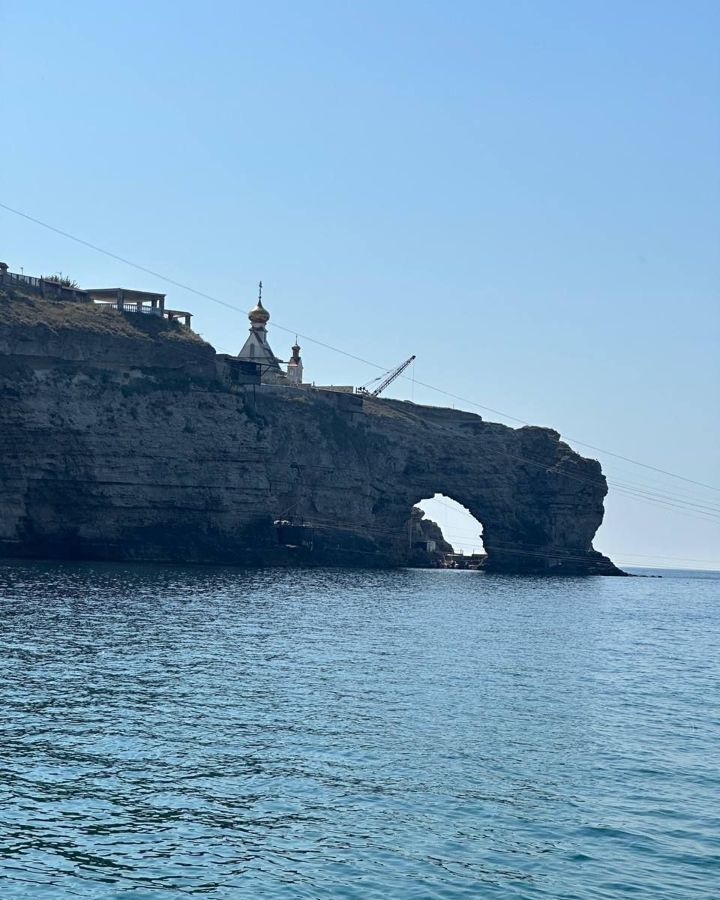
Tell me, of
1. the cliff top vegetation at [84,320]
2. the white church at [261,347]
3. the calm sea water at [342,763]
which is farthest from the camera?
the white church at [261,347]

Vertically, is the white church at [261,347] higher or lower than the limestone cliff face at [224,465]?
higher

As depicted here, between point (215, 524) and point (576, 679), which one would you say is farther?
point (215, 524)

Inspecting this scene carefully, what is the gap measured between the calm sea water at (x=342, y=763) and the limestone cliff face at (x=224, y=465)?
43.5 metres

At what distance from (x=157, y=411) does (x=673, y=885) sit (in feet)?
308

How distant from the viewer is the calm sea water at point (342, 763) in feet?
72.3

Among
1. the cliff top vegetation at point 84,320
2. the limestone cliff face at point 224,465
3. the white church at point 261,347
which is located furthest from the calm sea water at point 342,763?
the white church at point 261,347

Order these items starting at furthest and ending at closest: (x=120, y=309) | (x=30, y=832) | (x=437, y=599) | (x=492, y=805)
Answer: (x=120, y=309) < (x=437, y=599) < (x=492, y=805) < (x=30, y=832)

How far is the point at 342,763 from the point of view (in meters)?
30.3

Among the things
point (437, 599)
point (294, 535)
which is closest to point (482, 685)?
point (437, 599)

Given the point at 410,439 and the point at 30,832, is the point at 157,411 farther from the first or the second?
the point at 30,832

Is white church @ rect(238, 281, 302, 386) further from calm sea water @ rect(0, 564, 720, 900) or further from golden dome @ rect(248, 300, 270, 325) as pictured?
calm sea water @ rect(0, 564, 720, 900)

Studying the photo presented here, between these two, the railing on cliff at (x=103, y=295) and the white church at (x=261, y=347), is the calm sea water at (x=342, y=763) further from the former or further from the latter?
the white church at (x=261, y=347)

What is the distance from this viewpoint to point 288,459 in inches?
4919

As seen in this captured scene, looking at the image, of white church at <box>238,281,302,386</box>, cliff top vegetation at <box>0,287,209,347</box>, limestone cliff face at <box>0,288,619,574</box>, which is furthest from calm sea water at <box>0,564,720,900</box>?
white church at <box>238,281,302,386</box>
